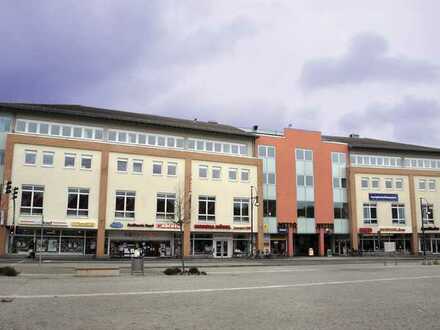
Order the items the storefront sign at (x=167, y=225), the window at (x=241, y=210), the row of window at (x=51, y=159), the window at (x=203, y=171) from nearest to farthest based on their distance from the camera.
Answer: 1. the row of window at (x=51, y=159)
2. the storefront sign at (x=167, y=225)
3. the window at (x=203, y=171)
4. the window at (x=241, y=210)

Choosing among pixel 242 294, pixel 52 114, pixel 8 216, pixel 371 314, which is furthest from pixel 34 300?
pixel 52 114

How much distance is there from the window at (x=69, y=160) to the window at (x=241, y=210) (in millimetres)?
18235

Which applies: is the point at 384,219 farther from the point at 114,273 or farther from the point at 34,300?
the point at 34,300

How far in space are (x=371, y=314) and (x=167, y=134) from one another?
44.6 m

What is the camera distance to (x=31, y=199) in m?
46.4

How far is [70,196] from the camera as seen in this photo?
48000 millimetres

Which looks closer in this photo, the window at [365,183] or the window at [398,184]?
the window at [365,183]

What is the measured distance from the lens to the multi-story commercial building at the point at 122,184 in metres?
46.8

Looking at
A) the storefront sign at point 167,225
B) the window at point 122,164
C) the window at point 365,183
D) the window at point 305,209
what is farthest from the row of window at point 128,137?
the window at point 365,183

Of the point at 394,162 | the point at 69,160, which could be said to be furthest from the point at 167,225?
the point at 394,162

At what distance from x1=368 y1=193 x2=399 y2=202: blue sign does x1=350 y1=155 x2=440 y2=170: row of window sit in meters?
4.05

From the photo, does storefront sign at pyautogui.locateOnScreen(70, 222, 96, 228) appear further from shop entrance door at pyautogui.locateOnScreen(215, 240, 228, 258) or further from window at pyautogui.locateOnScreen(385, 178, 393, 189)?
window at pyautogui.locateOnScreen(385, 178, 393, 189)

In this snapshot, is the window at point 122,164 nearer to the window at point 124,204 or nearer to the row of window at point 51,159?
the window at point 124,204

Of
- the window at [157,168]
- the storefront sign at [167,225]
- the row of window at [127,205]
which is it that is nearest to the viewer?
the row of window at [127,205]
